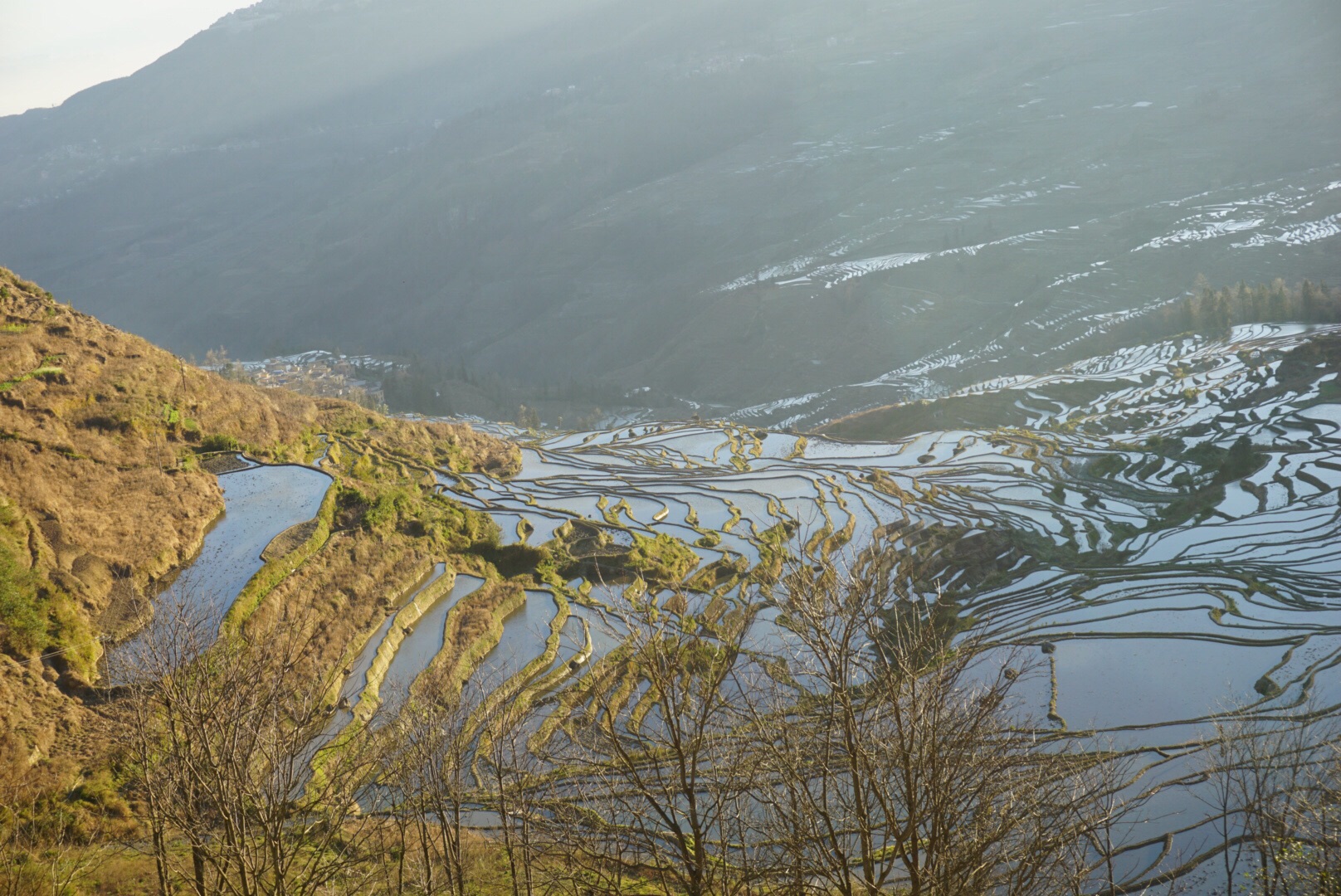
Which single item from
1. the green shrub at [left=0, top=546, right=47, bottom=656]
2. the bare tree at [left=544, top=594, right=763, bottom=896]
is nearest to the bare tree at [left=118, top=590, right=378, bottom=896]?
the bare tree at [left=544, top=594, right=763, bottom=896]

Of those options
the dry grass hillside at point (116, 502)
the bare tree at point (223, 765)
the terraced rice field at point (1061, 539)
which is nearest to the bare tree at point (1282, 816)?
the terraced rice field at point (1061, 539)

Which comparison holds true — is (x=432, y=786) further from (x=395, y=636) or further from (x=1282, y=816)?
(x=1282, y=816)

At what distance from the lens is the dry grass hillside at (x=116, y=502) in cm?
1598

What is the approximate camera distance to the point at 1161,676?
2144cm

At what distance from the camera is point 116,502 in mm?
20875

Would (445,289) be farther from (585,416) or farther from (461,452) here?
(461,452)

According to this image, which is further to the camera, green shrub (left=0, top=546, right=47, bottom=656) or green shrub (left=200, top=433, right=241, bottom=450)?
green shrub (left=200, top=433, right=241, bottom=450)

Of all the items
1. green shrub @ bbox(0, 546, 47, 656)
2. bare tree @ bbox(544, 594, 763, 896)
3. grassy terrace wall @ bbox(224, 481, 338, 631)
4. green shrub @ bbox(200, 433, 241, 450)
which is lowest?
bare tree @ bbox(544, 594, 763, 896)

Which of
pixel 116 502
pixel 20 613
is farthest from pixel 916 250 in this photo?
pixel 20 613

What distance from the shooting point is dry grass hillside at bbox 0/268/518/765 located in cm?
1598

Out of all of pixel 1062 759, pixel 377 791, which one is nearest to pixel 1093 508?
pixel 1062 759

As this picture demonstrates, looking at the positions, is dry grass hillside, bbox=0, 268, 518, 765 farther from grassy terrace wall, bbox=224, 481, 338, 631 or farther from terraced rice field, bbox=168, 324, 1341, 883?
terraced rice field, bbox=168, 324, 1341, 883

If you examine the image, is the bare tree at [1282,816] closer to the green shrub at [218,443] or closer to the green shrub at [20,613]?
the green shrub at [20,613]

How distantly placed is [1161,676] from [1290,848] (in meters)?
8.63
